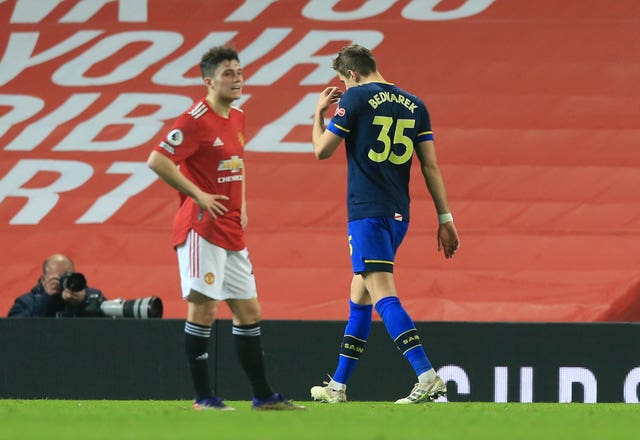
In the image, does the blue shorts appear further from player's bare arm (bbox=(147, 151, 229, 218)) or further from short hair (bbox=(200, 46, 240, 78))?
short hair (bbox=(200, 46, 240, 78))

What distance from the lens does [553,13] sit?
10.1m

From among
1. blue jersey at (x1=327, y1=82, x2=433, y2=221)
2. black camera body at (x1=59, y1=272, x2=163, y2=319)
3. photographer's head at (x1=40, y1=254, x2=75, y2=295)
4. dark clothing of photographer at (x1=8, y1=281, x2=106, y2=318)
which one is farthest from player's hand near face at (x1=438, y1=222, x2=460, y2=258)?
photographer's head at (x1=40, y1=254, x2=75, y2=295)

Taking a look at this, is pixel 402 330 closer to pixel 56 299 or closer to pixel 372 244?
pixel 372 244

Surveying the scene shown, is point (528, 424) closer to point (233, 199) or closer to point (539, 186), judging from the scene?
point (233, 199)

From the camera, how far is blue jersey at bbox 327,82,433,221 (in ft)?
19.4

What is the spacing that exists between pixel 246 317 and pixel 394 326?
78 centimetres

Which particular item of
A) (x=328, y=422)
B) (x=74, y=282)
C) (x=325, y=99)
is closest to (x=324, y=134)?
(x=325, y=99)

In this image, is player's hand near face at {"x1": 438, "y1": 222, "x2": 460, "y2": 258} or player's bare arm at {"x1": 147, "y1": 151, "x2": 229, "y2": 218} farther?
player's hand near face at {"x1": 438, "y1": 222, "x2": 460, "y2": 258}

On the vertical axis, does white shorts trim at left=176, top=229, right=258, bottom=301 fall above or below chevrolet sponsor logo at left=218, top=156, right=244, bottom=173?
below

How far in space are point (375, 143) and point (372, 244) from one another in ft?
1.58

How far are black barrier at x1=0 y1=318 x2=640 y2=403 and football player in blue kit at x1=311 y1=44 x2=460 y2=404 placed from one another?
44.1 inches

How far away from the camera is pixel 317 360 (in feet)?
23.7

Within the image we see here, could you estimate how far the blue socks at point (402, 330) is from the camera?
5.68m

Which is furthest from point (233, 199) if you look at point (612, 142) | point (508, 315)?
point (612, 142)
